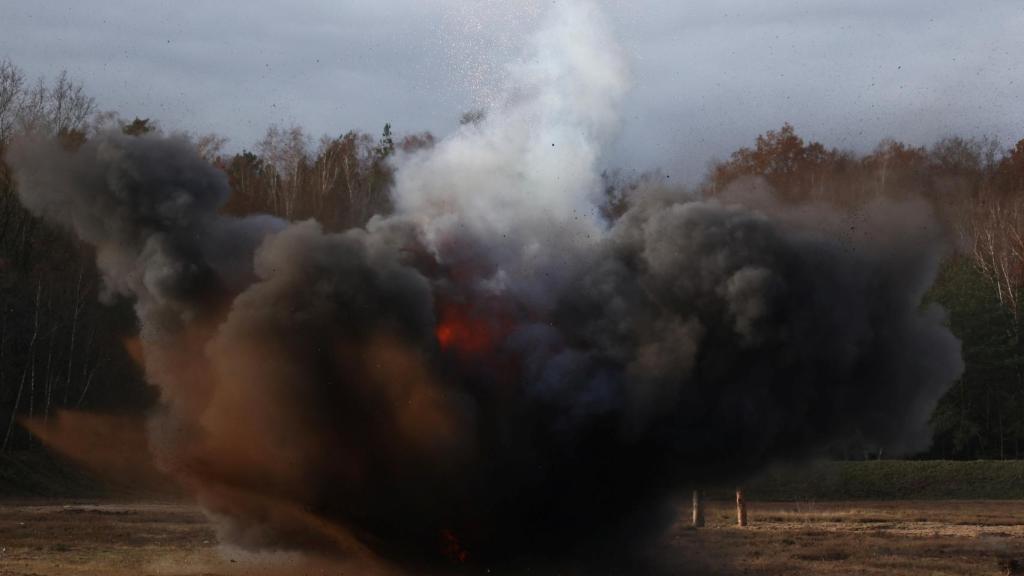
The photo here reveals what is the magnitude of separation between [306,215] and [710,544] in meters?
26.5

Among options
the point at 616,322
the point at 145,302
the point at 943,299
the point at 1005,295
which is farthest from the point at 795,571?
the point at 1005,295

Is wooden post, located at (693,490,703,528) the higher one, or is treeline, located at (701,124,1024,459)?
treeline, located at (701,124,1024,459)

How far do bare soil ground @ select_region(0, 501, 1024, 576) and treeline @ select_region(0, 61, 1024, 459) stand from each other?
12.1 m

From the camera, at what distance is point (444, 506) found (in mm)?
25438

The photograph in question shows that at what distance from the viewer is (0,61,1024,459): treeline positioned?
6150 centimetres

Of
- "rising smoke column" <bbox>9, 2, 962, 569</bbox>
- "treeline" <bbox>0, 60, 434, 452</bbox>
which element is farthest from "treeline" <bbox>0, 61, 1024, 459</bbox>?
"rising smoke column" <bbox>9, 2, 962, 569</bbox>

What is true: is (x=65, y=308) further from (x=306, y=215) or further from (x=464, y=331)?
(x=464, y=331)

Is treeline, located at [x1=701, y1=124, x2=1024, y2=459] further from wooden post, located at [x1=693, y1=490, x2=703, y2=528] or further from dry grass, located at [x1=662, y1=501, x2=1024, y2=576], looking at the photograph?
wooden post, located at [x1=693, y1=490, x2=703, y2=528]

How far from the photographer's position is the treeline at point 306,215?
61.5m

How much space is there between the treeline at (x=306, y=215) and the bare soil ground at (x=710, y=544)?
1208cm

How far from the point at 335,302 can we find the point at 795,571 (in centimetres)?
1324

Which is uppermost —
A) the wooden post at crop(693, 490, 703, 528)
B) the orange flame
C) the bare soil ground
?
the orange flame

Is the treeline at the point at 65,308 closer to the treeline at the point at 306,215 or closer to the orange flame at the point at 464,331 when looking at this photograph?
the treeline at the point at 306,215

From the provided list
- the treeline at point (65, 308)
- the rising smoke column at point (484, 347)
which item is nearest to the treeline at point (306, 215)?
the treeline at point (65, 308)
